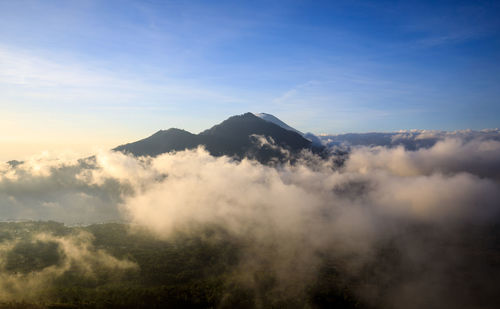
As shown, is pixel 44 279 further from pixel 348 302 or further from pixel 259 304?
pixel 348 302

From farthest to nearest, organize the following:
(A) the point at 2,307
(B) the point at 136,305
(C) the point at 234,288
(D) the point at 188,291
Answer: (C) the point at 234,288, (D) the point at 188,291, (B) the point at 136,305, (A) the point at 2,307

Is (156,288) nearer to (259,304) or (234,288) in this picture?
(234,288)

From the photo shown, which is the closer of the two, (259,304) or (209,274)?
(259,304)

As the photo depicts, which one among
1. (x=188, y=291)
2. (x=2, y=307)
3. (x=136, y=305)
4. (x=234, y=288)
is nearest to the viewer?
(x=2, y=307)

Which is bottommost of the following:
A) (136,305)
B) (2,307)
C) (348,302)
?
(348,302)

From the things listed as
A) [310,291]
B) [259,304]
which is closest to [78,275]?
[259,304]

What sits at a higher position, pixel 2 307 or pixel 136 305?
pixel 2 307

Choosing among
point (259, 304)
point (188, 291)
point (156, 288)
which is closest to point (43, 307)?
point (156, 288)

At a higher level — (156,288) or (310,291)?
(156,288)

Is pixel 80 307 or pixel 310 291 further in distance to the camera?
pixel 310 291
